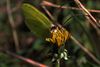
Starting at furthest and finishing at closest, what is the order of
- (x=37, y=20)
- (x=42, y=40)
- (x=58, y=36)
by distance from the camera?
1. (x=42, y=40)
2. (x=37, y=20)
3. (x=58, y=36)

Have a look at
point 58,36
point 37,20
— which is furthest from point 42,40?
point 58,36

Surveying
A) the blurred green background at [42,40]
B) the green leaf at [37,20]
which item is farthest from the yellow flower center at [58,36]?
the blurred green background at [42,40]

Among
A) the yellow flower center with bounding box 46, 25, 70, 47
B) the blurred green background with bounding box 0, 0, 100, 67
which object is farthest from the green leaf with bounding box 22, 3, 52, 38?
the blurred green background with bounding box 0, 0, 100, 67

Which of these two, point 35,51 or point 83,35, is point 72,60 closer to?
point 83,35

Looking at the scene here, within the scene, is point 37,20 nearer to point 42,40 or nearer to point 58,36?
point 58,36

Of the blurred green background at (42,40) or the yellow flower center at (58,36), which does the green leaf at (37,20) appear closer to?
the yellow flower center at (58,36)
